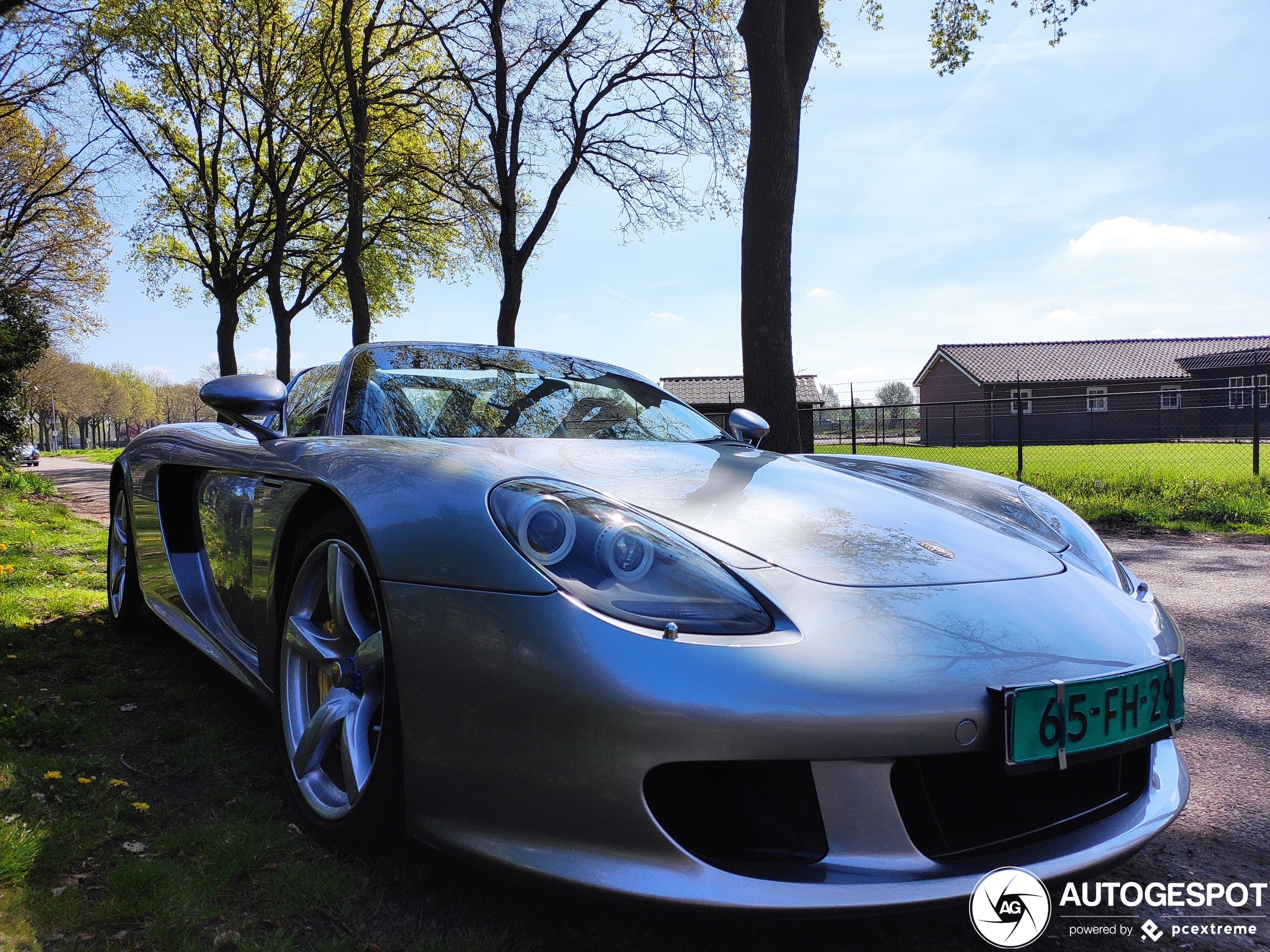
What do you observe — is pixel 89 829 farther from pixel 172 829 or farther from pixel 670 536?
pixel 670 536

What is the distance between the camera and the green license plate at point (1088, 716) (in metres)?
1.33

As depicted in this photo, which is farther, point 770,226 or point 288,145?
point 288,145

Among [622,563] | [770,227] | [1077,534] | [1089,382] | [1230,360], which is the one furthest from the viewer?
[1089,382]

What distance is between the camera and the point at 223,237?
2225 centimetres

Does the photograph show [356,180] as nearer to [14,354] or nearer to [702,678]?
[14,354]

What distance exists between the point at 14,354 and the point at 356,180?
506 cm

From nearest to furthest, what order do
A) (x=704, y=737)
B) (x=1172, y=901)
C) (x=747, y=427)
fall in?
1. (x=704, y=737)
2. (x=1172, y=901)
3. (x=747, y=427)

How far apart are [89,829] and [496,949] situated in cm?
107

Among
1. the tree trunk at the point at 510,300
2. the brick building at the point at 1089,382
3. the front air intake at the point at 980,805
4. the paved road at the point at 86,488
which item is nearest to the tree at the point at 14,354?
the paved road at the point at 86,488

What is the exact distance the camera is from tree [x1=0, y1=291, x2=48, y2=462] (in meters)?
10.7

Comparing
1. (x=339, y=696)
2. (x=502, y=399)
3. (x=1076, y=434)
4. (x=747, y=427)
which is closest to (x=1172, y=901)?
(x=339, y=696)

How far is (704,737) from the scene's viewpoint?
4.15 ft

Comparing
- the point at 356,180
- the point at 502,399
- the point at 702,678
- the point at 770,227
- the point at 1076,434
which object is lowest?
the point at 702,678

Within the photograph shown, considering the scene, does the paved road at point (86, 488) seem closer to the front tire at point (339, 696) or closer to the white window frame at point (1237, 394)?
the front tire at point (339, 696)
